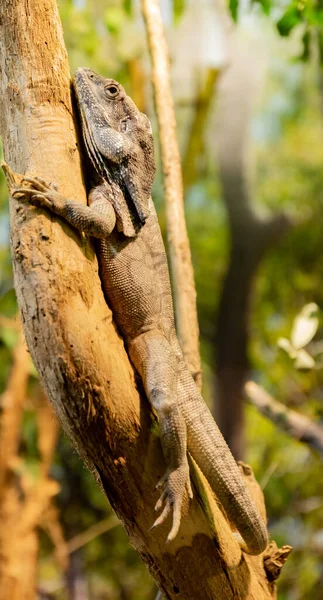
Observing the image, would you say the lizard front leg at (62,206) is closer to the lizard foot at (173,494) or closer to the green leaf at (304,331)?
the lizard foot at (173,494)

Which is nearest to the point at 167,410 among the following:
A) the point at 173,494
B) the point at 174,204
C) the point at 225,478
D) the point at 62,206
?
the point at 173,494

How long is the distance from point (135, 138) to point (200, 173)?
5.22m

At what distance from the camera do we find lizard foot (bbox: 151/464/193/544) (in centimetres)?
169

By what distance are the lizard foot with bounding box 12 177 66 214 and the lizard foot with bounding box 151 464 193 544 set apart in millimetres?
836

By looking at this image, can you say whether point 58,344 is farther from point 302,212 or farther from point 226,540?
point 302,212

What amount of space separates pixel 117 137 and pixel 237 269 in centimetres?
480

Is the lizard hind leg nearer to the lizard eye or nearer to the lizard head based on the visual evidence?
the lizard head

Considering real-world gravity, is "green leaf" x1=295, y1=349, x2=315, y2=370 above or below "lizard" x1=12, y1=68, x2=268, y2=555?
below

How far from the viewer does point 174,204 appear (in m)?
2.68

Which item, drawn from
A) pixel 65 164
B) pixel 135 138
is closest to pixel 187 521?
pixel 65 164

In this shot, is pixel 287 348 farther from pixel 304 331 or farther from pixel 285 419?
pixel 285 419

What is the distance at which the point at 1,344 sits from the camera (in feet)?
14.5

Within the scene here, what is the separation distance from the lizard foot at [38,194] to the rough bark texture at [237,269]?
4.86m

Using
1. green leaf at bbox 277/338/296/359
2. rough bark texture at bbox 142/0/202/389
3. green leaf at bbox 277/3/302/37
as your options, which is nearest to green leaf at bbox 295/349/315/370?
green leaf at bbox 277/338/296/359
